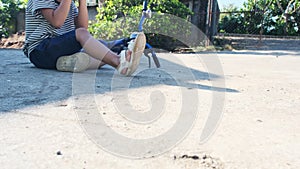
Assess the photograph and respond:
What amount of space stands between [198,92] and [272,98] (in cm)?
37

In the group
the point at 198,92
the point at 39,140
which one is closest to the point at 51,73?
the point at 198,92

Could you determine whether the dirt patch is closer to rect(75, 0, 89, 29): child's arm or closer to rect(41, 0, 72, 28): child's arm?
rect(75, 0, 89, 29): child's arm

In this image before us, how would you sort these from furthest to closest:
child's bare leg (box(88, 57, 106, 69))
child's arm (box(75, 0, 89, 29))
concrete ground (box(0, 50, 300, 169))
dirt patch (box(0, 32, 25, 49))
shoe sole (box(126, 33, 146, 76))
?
1. dirt patch (box(0, 32, 25, 49))
2. child's arm (box(75, 0, 89, 29))
3. child's bare leg (box(88, 57, 106, 69))
4. shoe sole (box(126, 33, 146, 76))
5. concrete ground (box(0, 50, 300, 169))

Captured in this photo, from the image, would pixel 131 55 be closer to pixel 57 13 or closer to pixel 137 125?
pixel 57 13

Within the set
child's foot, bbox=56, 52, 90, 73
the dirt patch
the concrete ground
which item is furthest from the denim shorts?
the dirt patch

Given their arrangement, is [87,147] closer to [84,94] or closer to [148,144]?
[148,144]

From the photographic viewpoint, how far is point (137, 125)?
1.14 m

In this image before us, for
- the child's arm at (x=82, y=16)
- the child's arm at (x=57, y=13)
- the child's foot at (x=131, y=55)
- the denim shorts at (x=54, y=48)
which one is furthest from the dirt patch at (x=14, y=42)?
the child's foot at (x=131, y=55)

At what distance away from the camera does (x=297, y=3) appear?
1070cm

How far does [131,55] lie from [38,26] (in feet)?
2.31

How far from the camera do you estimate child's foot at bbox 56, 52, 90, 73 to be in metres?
2.18

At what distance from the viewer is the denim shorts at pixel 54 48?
2.13 m

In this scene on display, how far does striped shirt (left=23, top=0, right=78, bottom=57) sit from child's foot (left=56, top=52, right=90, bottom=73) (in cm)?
18

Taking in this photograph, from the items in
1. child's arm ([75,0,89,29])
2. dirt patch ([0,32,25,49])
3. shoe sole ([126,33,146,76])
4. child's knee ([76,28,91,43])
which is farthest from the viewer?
dirt patch ([0,32,25,49])
